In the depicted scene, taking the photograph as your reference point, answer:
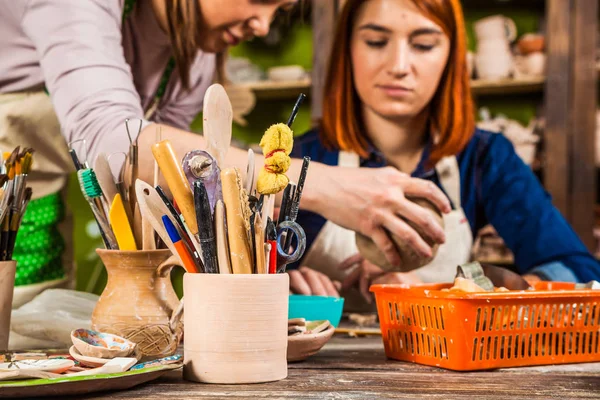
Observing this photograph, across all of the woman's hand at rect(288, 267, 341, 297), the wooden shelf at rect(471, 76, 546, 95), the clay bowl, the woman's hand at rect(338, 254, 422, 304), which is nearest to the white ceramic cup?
the wooden shelf at rect(471, 76, 546, 95)

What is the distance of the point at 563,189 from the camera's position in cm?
281

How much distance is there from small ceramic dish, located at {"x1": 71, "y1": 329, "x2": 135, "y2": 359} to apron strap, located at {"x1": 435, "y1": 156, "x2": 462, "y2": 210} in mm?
1495

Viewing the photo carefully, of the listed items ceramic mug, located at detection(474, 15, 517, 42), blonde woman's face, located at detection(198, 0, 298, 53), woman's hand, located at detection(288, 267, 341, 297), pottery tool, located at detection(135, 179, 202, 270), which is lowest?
woman's hand, located at detection(288, 267, 341, 297)

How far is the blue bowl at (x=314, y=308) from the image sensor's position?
101 cm

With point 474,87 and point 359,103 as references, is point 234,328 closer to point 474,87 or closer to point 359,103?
point 359,103

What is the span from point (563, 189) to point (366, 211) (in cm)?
188

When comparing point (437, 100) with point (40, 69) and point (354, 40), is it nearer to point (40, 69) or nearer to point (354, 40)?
point (354, 40)

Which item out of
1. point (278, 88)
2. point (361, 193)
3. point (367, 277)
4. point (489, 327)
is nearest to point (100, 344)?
point (489, 327)

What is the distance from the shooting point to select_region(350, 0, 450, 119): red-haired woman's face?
1892 millimetres

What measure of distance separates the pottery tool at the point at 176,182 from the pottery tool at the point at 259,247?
7 cm

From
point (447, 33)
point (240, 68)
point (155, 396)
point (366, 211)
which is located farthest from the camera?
point (240, 68)

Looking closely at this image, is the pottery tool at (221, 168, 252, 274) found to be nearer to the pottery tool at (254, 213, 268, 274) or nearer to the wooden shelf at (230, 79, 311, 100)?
the pottery tool at (254, 213, 268, 274)

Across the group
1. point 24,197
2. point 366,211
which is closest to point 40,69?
point 24,197

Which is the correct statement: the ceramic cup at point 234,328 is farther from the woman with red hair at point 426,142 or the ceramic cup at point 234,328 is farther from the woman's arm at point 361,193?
the woman with red hair at point 426,142
